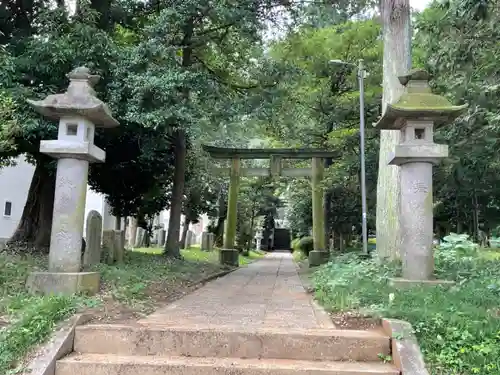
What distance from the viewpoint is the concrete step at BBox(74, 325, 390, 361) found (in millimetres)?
4625

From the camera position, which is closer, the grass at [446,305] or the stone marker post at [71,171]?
the grass at [446,305]

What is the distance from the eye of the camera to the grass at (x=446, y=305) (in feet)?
13.7

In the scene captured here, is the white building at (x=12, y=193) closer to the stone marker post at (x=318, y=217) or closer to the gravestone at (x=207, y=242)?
the gravestone at (x=207, y=242)

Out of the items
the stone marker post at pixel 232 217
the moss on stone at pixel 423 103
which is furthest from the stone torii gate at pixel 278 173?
the moss on stone at pixel 423 103

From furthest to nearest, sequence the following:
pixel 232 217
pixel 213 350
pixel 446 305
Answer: pixel 232 217, pixel 446 305, pixel 213 350

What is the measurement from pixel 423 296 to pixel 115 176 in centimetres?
959

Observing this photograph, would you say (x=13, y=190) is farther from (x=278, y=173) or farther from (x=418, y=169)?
(x=418, y=169)

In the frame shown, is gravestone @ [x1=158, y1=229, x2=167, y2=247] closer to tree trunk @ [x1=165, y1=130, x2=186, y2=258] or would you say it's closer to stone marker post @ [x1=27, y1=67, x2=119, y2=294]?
tree trunk @ [x1=165, y1=130, x2=186, y2=258]

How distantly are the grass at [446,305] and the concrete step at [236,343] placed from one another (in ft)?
1.55

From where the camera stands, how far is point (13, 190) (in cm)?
1939

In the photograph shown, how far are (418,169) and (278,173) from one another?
35.4 feet

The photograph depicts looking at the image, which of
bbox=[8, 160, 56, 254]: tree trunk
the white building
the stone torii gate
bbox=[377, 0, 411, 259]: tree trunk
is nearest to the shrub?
the stone torii gate

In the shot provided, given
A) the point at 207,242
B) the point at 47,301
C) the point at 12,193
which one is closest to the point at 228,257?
the point at 207,242

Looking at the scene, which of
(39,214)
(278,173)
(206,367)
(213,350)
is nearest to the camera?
(206,367)
